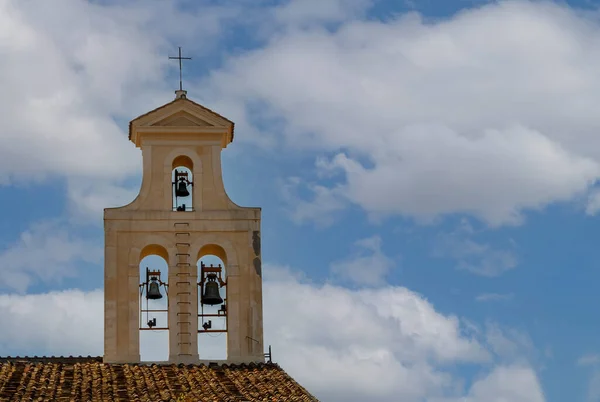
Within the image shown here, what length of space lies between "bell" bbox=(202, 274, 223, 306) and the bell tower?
0.02m

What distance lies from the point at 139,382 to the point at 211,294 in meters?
4.19

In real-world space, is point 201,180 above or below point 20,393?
above

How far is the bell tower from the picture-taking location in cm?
3756

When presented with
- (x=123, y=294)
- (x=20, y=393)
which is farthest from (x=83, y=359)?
(x=20, y=393)

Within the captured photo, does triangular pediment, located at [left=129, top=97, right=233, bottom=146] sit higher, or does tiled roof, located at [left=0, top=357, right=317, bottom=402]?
triangular pediment, located at [left=129, top=97, right=233, bottom=146]

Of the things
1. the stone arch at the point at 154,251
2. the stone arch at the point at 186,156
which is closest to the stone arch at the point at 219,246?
the stone arch at the point at 154,251

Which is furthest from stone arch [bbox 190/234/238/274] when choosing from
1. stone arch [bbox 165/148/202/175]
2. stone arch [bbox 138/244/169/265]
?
stone arch [bbox 165/148/202/175]

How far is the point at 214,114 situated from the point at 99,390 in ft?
25.6

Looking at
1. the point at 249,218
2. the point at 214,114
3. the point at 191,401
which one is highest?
the point at 214,114

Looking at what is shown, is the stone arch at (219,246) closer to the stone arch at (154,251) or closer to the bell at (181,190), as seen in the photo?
the stone arch at (154,251)

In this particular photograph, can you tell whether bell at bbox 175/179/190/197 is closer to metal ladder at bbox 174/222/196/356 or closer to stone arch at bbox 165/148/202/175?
stone arch at bbox 165/148/202/175

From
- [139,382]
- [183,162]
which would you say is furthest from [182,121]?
[139,382]

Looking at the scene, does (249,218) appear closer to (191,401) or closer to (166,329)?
(166,329)

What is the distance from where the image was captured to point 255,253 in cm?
3828
